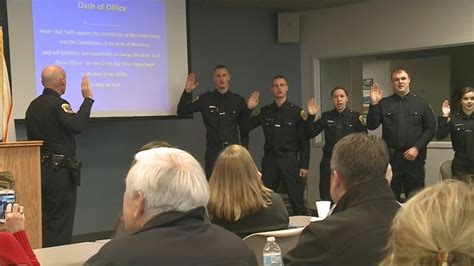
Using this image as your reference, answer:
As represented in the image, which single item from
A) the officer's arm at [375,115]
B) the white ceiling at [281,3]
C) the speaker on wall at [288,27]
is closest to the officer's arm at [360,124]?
the officer's arm at [375,115]

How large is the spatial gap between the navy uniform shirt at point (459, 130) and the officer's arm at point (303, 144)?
139cm

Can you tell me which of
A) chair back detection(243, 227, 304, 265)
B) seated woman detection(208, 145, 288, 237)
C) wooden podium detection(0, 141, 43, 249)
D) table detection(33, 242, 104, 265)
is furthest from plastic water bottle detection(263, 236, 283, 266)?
wooden podium detection(0, 141, 43, 249)

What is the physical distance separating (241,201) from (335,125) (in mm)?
4126

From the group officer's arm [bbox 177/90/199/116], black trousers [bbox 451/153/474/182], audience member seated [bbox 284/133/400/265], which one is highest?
officer's arm [bbox 177/90/199/116]

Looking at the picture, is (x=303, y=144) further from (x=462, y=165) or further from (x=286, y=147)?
(x=462, y=165)

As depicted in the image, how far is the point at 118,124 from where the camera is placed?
721 centimetres

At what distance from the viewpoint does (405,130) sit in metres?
6.54

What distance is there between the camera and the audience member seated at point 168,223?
1.69 m

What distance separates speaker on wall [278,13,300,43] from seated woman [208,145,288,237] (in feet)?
18.0

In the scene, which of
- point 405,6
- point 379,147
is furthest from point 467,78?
point 379,147

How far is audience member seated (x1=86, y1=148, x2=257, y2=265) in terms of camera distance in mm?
1693

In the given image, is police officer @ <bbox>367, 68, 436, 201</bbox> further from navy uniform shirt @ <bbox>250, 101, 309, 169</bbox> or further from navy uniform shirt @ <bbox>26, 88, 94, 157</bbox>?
navy uniform shirt @ <bbox>26, 88, 94, 157</bbox>

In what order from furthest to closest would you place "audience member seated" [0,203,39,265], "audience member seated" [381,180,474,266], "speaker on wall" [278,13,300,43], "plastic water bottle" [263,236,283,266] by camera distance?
"speaker on wall" [278,13,300,43] → "plastic water bottle" [263,236,283,266] → "audience member seated" [0,203,39,265] → "audience member seated" [381,180,474,266]

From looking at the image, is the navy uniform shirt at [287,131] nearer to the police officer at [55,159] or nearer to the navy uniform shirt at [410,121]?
the navy uniform shirt at [410,121]
